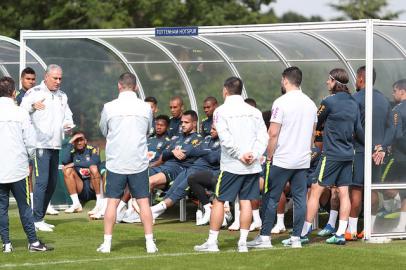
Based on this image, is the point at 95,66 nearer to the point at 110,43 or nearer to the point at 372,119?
the point at 110,43

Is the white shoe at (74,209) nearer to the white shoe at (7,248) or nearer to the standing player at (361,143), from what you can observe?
the white shoe at (7,248)

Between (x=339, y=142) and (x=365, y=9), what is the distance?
5374 cm

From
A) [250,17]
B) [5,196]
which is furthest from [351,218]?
[250,17]

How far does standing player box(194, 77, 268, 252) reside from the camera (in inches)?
436

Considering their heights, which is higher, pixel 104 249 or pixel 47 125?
pixel 47 125

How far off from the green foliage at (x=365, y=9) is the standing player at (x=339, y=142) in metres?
53.0

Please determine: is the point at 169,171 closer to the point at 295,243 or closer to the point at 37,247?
the point at 295,243

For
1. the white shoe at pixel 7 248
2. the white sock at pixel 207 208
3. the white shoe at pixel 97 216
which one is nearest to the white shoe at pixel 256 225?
the white sock at pixel 207 208

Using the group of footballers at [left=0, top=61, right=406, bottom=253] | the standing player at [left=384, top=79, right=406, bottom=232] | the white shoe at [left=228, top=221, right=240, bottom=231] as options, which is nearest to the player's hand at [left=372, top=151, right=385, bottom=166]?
the group of footballers at [left=0, top=61, right=406, bottom=253]

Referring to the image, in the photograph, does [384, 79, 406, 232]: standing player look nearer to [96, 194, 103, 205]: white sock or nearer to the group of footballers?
the group of footballers

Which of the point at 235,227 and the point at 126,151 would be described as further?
the point at 235,227

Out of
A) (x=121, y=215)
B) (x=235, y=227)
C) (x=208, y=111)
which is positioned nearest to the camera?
(x=235, y=227)

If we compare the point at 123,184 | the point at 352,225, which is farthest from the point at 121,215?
the point at 352,225

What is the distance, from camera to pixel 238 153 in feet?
36.2
